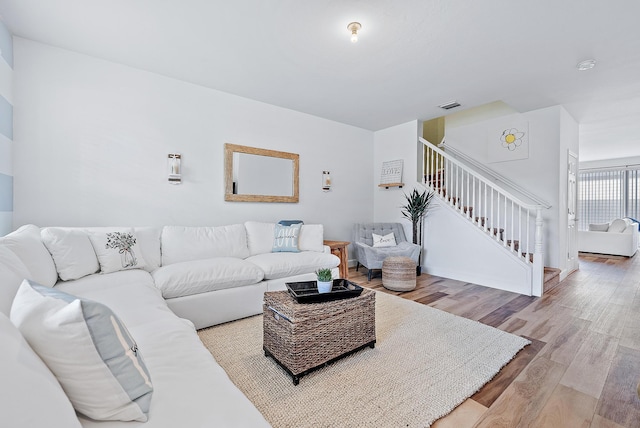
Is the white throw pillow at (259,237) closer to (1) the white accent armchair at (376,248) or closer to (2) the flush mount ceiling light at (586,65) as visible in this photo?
(1) the white accent armchair at (376,248)

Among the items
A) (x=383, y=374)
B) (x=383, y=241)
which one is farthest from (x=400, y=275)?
(x=383, y=374)

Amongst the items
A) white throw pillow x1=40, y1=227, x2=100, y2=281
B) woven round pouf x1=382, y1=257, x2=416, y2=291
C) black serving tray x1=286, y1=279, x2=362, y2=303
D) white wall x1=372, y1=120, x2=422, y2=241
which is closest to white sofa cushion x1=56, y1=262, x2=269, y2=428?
white throw pillow x1=40, y1=227, x2=100, y2=281

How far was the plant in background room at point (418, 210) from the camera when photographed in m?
4.27

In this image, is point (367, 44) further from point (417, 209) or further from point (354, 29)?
point (417, 209)

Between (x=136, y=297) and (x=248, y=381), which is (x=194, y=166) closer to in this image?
(x=136, y=297)

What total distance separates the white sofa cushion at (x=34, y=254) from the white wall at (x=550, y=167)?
5.66 metres

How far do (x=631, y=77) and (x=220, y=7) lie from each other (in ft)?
14.4

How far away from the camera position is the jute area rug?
138 cm

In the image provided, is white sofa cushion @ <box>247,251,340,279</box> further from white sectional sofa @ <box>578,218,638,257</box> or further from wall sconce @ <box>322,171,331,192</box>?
white sectional sofa @ <box>578,218,638,257</box>

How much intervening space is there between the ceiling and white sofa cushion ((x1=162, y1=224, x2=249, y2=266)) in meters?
1.75

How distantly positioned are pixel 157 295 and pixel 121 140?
6.27ft

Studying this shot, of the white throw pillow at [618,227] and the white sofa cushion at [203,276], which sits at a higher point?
the white throw pillow at [618,227]


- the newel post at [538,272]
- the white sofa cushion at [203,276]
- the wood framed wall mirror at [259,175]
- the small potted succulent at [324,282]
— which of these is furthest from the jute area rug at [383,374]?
the wood framed wall mirror at [259,175]

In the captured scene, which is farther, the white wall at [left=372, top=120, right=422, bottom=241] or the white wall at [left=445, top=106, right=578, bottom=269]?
the white wall at [left=372, top=120, right=422, bottom=241]
